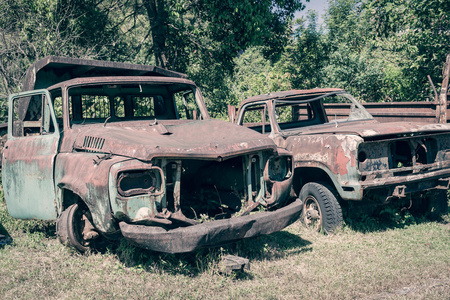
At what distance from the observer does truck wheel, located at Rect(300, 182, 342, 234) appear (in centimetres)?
561

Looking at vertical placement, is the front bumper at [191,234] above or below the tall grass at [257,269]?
above

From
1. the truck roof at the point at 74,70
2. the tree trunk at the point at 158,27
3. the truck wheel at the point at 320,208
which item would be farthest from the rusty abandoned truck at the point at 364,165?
the tree trunk at the point at 158,27

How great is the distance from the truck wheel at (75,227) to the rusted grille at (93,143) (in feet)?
2.07

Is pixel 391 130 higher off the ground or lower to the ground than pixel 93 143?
lower

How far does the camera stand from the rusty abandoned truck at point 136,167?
3.89m

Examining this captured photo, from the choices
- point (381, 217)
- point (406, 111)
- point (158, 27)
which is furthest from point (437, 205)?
point (158, 27)

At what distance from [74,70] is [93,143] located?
2.50 metres

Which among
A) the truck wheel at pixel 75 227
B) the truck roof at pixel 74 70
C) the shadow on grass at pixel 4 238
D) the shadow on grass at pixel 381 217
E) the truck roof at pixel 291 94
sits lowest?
the shadow on grass at pixel 381 217

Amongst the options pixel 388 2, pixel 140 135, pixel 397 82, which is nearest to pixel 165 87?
pixel 140 135

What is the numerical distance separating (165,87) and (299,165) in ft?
7.04

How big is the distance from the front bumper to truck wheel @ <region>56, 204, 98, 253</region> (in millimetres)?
961

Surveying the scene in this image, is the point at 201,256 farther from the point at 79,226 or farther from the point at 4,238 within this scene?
the point at 4,238

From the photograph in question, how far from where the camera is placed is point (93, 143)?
452 centimetres

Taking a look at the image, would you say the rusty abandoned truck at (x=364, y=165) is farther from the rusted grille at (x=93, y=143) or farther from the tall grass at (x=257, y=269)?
the rusted grille at (x=93, y=143)
